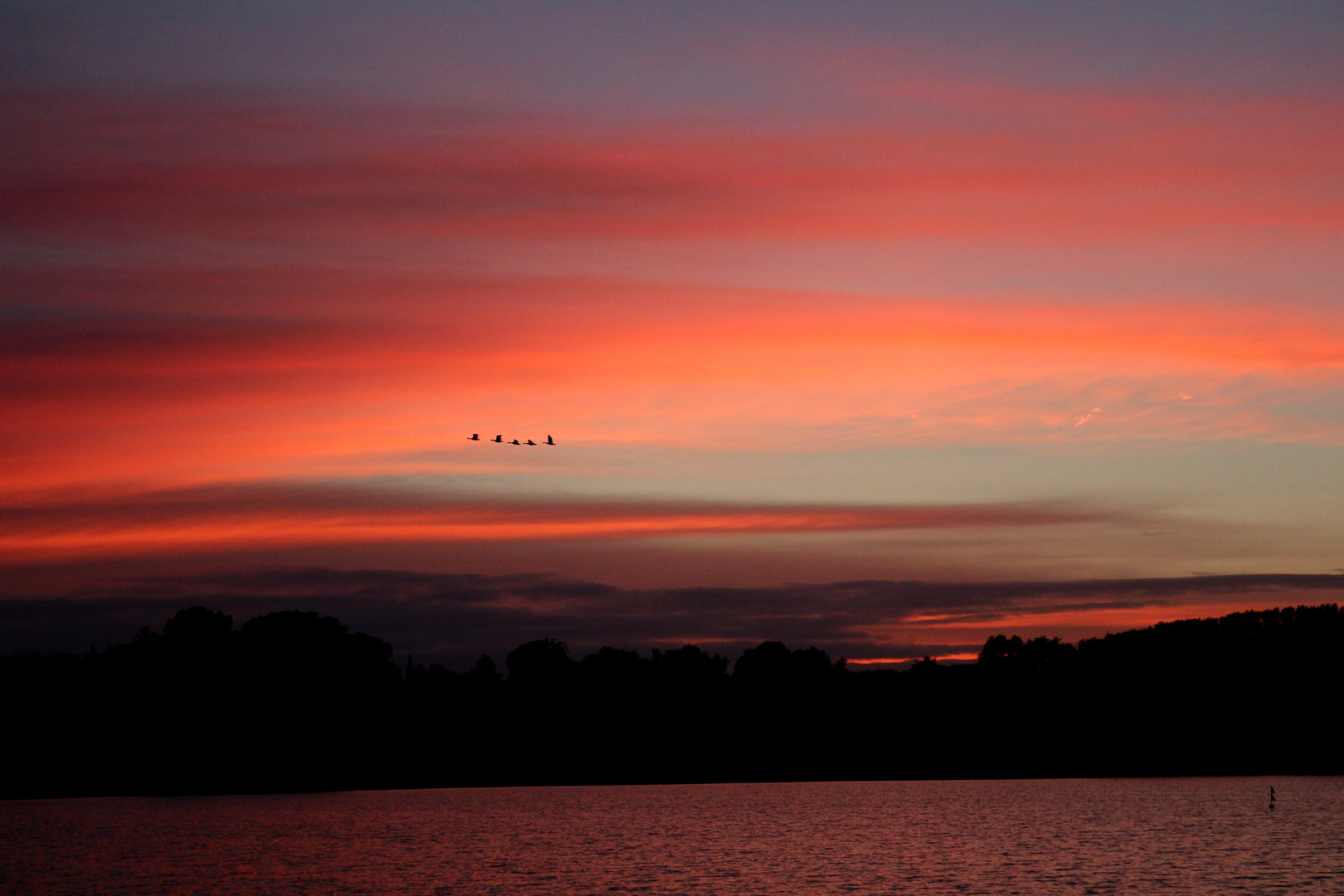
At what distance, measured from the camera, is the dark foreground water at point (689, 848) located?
90500mm

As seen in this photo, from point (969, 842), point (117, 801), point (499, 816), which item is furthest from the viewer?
point (117, 801)

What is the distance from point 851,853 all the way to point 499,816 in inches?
2557

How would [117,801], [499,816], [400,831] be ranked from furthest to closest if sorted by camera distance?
1. [117,801]
2. [499,816]
3. [400,831]

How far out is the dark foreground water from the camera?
9050 cm

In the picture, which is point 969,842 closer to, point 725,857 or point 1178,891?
point 725,857

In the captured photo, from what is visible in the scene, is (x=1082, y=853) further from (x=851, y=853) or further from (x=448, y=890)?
(x=448, y=890)

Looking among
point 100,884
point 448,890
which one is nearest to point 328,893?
point 448,890

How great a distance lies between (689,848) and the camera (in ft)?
387

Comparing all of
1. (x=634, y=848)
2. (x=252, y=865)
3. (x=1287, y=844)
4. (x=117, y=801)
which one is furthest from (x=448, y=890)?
(x=117, y=801)

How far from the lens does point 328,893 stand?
8688 centimetres

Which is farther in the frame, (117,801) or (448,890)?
(117,801)

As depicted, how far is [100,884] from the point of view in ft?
300

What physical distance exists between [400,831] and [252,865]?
116 feet

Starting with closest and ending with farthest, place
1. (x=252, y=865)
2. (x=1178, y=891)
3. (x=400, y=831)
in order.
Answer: (x=1178, y=891) → (x=252, y=865) → (x=400, y=831)
